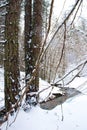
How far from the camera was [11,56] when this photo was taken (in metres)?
5.56

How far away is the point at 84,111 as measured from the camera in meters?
6.25

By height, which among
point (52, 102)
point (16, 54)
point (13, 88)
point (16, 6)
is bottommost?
point (52, 102)

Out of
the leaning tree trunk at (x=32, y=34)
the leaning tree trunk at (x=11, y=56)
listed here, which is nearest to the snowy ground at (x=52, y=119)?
the leaning tree trunk at (x=11, y=56)

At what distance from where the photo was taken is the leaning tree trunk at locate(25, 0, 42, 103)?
608 cm

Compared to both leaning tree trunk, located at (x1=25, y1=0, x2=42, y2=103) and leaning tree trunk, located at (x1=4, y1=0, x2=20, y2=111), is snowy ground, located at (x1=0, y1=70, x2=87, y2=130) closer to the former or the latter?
leaning tree trunk, located at (x1=4, y1=0, x2=20, y2=111)

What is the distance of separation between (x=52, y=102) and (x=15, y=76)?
170 cm

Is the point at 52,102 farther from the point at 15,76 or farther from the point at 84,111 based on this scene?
the point at 15,76

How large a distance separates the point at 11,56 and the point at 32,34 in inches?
32.1

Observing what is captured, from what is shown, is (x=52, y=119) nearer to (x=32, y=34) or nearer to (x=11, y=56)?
(x=11, y=56)

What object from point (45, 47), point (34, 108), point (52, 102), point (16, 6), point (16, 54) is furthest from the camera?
point (52, 102)

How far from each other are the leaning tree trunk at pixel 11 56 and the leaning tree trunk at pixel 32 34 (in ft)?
1.55

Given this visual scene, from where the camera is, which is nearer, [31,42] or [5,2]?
[5,2]

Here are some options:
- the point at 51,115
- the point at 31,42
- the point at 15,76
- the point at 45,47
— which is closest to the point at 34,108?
the point at 51,115

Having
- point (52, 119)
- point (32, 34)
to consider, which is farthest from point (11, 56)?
point (52, 119)
